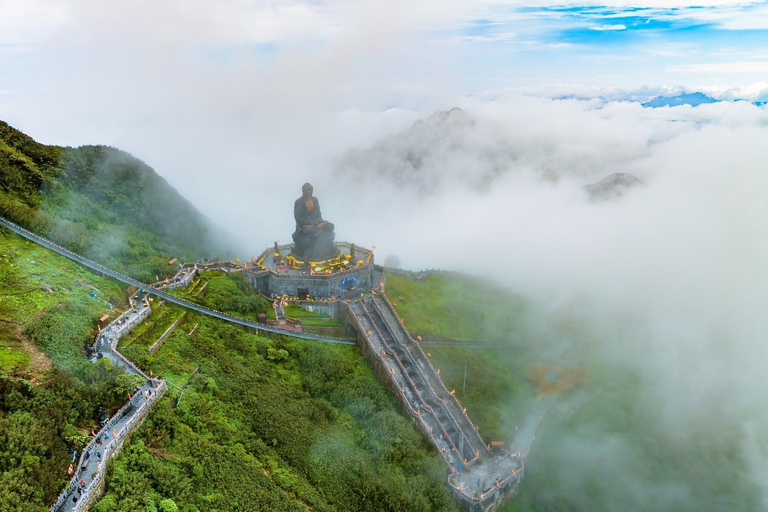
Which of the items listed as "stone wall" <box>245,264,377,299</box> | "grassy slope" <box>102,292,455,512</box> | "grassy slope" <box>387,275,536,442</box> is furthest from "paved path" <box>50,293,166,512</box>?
"grassy slope" <box>387,275,536,442</box>

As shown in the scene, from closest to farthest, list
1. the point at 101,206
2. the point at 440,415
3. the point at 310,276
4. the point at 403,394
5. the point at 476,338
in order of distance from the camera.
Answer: the point at 440,415
the point at 403,394
the point at 310,276
the point at 476,338
the point at 101,206

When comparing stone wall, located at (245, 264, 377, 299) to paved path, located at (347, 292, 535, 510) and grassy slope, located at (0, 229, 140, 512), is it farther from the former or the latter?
grassy slope, located at (0, 229, 140, 512)

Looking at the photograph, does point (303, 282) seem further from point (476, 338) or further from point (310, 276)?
point (476, 338)

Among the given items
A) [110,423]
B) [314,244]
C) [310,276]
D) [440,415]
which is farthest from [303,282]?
Result: [110,423]

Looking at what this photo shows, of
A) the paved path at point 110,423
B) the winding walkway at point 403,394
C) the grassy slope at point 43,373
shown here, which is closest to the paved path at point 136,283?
the winding walkway at point 403,394

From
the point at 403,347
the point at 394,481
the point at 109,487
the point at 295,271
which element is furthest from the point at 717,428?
the point at 109,487
